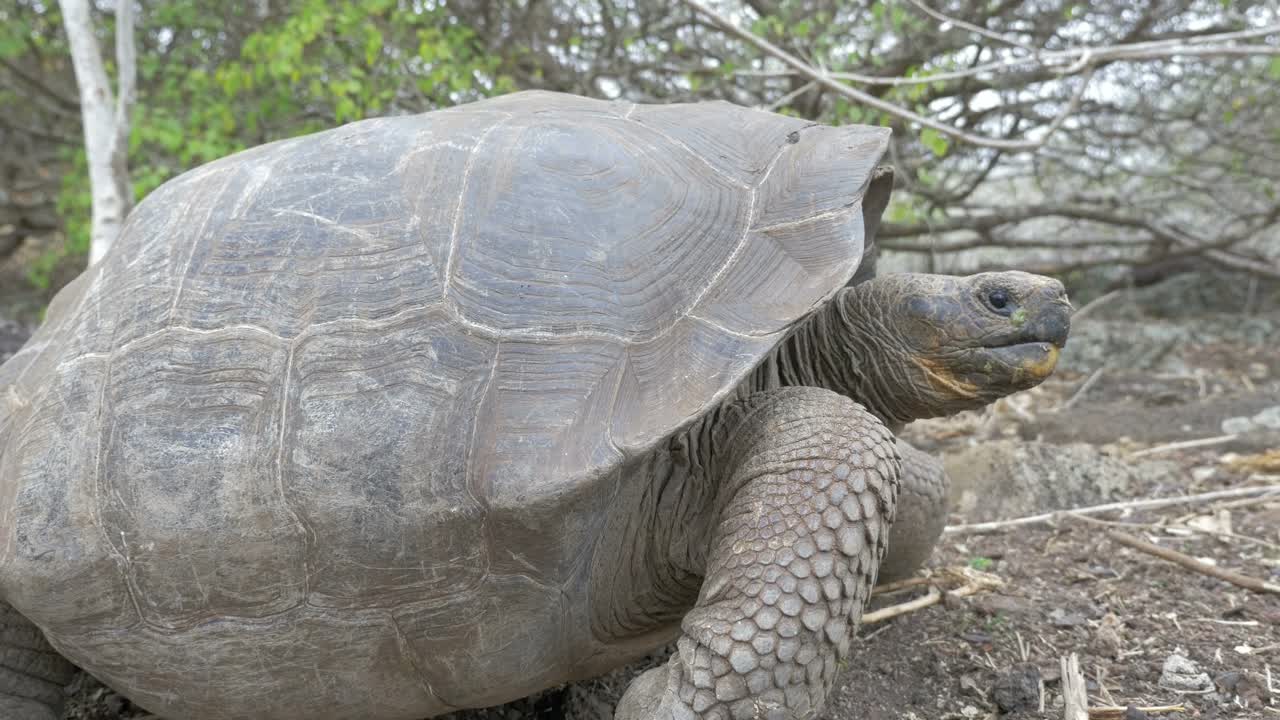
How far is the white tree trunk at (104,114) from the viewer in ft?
15.5

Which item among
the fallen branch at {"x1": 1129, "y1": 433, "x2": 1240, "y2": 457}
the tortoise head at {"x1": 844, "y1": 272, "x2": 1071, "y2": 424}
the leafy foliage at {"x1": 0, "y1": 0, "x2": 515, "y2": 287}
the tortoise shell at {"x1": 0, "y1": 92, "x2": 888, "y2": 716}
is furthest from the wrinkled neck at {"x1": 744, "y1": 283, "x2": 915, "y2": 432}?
the leafy foliage at {"x1": 0, "y1": 0, "x2": 515, "y2": 287}

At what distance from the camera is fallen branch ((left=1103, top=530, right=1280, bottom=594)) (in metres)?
2.70

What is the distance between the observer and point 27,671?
2.24 meters

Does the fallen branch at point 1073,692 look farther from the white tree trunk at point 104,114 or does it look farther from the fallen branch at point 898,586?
the white tree trunk at point 104,114

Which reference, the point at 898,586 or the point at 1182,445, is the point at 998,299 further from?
the point at 1182,445

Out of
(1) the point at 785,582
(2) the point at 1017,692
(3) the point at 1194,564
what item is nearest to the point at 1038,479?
(3) the point at 1194,564

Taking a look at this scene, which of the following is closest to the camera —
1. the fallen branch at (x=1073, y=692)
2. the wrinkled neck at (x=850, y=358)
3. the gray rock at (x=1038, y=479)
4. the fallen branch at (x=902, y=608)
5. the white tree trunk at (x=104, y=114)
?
the fallen branch at (x=1073, y=692)

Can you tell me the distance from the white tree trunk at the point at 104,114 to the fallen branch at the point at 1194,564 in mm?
4708

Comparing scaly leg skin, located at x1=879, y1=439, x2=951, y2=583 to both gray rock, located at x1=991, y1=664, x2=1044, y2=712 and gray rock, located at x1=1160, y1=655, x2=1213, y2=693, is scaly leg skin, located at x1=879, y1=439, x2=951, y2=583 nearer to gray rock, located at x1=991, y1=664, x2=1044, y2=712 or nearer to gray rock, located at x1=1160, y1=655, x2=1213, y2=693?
gray rock, located at x1=991, y1=664, x2=1044, y2=712

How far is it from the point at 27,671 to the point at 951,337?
2345 mm

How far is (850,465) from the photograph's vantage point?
5.89 feet

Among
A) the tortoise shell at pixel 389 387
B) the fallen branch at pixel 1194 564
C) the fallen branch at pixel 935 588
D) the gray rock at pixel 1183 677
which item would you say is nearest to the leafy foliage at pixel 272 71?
the tortoise shell at pixel 389 387

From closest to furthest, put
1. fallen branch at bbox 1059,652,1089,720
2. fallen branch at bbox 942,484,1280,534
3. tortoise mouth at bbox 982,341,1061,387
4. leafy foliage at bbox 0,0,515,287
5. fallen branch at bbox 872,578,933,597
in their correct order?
fallen branch at bbox 1059,652,1089,720 < tortoise mouth at bbox 982,341,1061,387 < fallen branch at bbox 872,578,933,597 < fallen branch at bbox 942,484,1280,534 < leafy foliage at bbox 0,0,515,287

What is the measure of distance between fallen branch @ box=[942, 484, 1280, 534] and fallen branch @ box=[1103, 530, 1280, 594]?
0.38 ft
